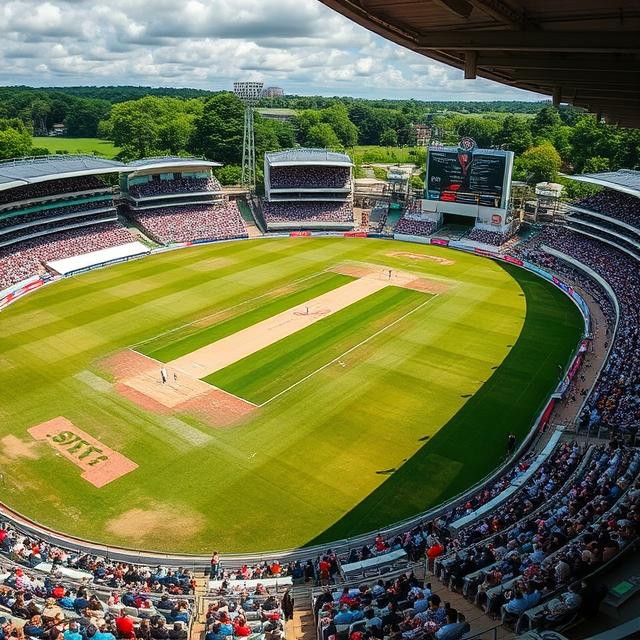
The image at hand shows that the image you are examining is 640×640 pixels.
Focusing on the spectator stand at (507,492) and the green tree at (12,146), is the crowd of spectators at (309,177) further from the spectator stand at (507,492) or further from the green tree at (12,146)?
the spectator stand at (507,492)

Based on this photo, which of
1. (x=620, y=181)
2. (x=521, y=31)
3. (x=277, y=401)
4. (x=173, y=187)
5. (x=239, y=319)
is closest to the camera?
(x=521, y=31)

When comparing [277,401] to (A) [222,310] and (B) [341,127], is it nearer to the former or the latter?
(A) [222,310]

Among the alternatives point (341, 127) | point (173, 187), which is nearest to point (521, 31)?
point (173, 187)

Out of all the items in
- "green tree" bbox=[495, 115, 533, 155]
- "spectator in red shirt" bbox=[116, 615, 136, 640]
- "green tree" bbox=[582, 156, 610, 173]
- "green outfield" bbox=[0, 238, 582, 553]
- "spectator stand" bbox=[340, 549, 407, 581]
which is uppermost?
"green tree" bbox=[495, 115, 533, 155]

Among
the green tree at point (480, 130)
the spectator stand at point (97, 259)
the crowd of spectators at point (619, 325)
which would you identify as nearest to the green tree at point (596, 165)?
the crowd of spectators at point (619, 325)

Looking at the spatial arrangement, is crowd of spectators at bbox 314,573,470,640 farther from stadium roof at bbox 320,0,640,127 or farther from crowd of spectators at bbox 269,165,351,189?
crowd of spectators at bbox 269,165,351,189

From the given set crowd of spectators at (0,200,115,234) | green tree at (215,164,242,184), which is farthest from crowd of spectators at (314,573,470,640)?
green tree at (215,164,242,184)

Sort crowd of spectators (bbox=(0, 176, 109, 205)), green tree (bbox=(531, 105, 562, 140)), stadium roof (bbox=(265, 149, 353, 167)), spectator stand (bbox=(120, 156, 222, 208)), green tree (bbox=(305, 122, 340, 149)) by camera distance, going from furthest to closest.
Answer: green tree (bbox=(305, 122, 340, 149))
green tree (bbox=(531, 105, 562, 140))
stadium roof (bbox=(265, 149, 353, 167))
spectator stand (bbox=(120, 156, 222, 208))
crowd of spectators (bbox=(0, 176, 109, 205))
